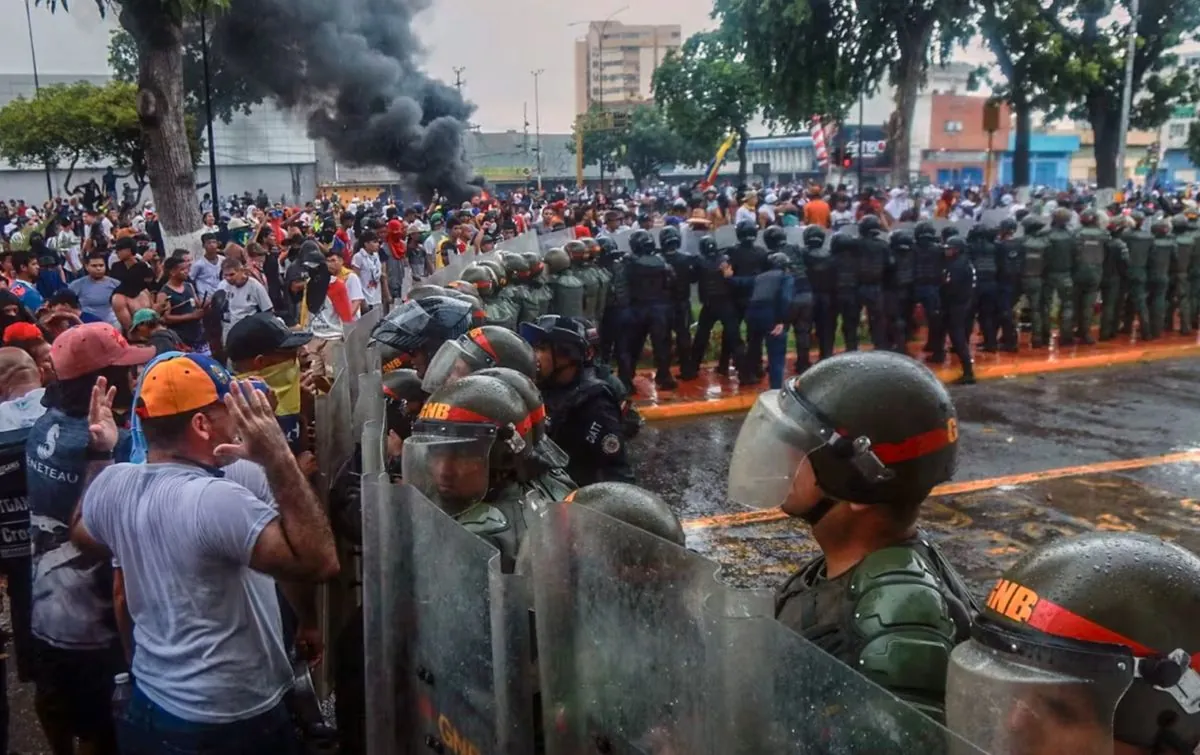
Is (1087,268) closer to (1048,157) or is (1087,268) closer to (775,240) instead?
(775,240)

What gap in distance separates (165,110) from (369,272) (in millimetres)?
4487

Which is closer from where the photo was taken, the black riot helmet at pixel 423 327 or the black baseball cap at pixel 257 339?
the black baseball cap at pixel 257 339

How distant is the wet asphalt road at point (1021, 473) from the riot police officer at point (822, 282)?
1.52 metres

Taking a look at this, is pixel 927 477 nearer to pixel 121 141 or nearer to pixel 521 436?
pixel 521 436

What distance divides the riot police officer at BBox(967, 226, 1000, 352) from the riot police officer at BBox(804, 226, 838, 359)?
164cm

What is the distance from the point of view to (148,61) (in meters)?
13.8

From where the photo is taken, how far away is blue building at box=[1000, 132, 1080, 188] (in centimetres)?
6600

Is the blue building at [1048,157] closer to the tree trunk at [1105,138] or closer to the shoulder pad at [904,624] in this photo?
the tree trunk at [1105,138]

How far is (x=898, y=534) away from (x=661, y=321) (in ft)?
28.1

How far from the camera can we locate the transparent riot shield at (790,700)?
51.9 inches

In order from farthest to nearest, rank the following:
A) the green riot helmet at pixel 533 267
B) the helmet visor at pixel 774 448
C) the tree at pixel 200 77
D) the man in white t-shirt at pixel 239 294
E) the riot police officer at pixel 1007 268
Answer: the tree at pixel 200 77
the riot police officer at pixel 1007 268
the man in white t-shirt at pixel 239 294
the green riot helmet at pixel 533 267
the helmet visor at pixel 774 448

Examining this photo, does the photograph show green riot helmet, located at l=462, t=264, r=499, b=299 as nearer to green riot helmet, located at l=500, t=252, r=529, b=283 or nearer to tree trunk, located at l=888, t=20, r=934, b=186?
green riot helmet, located at l=500, t=252, r=529, b=283

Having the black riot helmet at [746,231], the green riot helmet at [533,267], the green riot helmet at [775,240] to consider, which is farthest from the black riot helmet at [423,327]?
the green riot helmet at [775,240]

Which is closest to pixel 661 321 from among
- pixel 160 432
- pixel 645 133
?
pixel 160 432
